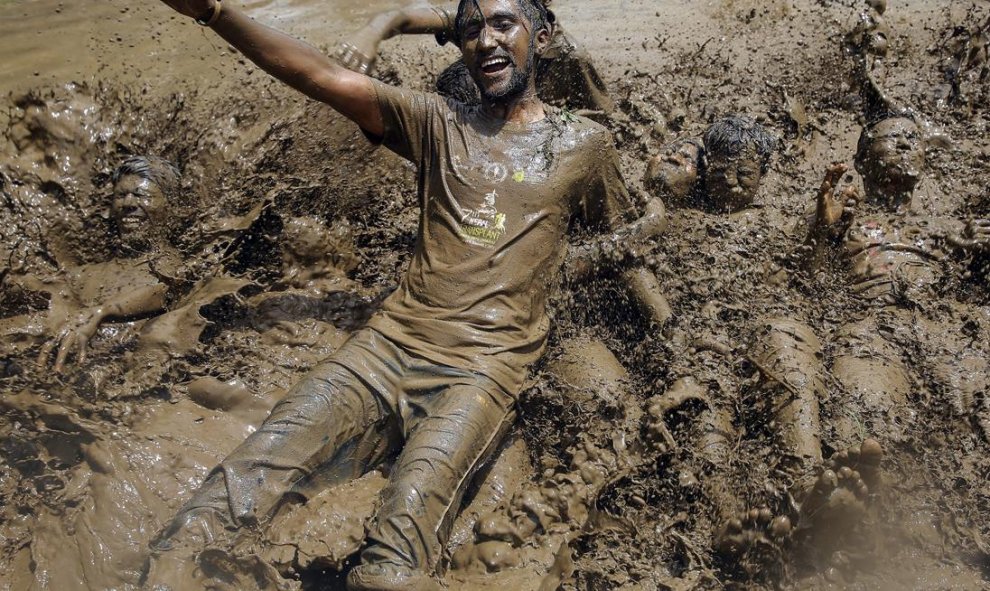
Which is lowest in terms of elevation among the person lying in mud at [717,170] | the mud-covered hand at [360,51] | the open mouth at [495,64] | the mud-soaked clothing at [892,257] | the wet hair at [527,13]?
the mud-soaked clothing at [892,257]

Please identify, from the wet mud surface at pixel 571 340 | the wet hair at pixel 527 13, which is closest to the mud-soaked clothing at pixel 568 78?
the wet mud surface at pixel 571 340

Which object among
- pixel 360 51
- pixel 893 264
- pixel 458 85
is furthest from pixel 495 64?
pixel 893 264

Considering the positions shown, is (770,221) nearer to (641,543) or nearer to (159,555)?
(641,543)

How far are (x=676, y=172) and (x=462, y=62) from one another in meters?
Result: 1.49

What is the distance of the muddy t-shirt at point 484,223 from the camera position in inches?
137

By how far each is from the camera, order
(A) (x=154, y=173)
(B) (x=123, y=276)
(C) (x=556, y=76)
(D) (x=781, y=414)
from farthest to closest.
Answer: (C) (x=556, y=76) → (A) (x=154, y=173) → (B) (x=123, y=276) → (D) (x=781, y=414)

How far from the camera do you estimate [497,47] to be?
12.0 ft

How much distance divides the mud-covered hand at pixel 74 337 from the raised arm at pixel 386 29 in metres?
1.73

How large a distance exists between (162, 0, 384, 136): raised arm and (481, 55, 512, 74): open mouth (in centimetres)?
51

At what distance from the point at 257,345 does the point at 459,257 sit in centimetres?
130

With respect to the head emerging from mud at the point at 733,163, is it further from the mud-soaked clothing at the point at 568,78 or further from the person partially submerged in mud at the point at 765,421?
the mud-soaked clothing at the point at 568,78

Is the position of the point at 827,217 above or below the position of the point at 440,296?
below

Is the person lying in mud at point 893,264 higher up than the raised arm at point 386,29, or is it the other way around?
the raised arm at point 386,29

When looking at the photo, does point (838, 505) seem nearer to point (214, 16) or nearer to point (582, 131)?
point (582, 131)
